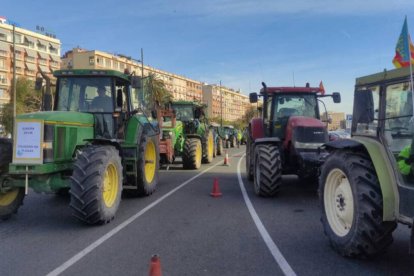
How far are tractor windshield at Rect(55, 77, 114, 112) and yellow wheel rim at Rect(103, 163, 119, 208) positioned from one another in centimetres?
186

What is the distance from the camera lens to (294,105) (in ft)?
37.7

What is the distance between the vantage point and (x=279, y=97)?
37.6 feet

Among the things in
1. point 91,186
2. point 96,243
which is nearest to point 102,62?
point 91,186

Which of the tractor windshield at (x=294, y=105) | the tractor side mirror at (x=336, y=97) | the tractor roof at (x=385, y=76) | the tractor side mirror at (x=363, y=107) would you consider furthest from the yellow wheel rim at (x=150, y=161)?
the tractor roof at (x=385, y=76)

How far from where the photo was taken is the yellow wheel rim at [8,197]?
7766 millimetres

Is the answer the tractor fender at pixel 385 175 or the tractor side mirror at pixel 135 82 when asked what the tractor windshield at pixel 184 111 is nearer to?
the tractor side mirror at pixel 135 82

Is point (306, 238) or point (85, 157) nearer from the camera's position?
point (306, 238)

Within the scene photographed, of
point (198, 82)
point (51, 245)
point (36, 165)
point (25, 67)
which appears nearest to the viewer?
point (51, 245)

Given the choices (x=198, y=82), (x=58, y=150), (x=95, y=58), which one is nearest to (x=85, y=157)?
(x=58, y=150)

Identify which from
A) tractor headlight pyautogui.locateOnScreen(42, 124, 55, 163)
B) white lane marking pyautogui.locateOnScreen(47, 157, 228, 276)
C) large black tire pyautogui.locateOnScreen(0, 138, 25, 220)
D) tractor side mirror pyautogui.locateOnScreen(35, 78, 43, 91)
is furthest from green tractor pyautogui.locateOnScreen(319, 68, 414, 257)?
tractor side mirror pyautogui.locateOnScreen(35, 78, 43, 91)

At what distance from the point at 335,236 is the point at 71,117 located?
5.12 m

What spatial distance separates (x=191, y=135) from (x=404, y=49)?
13606 millimetres

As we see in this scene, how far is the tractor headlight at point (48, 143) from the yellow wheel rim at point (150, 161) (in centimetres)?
351

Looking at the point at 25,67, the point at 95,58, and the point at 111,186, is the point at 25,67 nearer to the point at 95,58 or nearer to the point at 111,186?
the point at 95,58
